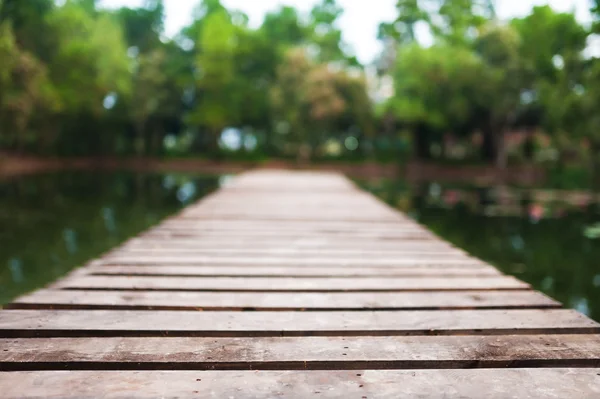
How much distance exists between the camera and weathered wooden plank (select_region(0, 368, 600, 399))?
1.87m

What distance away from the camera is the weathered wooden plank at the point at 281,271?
3715 millimetres

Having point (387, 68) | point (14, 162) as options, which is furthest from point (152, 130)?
point (387, 68)

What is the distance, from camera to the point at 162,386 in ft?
6.29

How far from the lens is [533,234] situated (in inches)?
356

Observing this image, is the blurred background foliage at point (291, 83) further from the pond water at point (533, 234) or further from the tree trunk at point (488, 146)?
the pond water at point (533, 234)

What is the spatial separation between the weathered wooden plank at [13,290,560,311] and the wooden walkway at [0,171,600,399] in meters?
0.01

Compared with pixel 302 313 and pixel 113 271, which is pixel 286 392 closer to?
pixel 302 313

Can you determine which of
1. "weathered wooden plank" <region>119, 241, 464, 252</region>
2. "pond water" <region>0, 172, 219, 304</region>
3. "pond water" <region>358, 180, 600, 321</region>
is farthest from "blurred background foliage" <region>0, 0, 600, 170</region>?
"weathered wooden plank" <region>119, 241, 464, 252</region>

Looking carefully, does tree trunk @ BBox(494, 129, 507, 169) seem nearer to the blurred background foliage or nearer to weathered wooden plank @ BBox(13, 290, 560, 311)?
the blurred background foliage

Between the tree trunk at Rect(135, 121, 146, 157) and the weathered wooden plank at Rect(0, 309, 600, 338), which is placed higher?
the tree trunk at Rect(135, 121, 146, 157)

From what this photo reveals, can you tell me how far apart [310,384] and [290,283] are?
152 cm

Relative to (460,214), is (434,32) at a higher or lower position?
higher

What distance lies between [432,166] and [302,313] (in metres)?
31.2

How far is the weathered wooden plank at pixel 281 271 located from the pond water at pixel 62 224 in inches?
66.6
